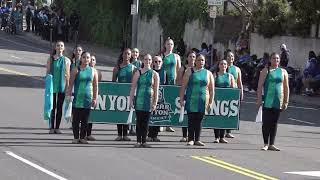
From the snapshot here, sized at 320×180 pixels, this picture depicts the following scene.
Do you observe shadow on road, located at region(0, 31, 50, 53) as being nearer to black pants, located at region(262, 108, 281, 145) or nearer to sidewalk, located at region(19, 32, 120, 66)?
sidewalk, located at region(19, 32, 120, 66)

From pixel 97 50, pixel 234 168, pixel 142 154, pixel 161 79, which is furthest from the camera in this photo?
pixel 97 50

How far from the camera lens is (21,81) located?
2719 cm

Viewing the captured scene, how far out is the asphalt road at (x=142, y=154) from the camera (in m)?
12.2

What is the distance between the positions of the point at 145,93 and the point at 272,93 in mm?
2354

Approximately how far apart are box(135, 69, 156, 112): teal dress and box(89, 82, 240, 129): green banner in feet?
4.60

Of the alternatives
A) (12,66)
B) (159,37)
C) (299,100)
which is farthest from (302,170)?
(159,37)

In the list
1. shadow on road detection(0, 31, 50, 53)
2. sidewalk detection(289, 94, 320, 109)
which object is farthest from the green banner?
shadow on road detection(0, 31, 50, 53)

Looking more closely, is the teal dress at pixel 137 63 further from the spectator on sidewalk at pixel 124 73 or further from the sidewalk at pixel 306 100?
the sidewalk at pixel 306 100

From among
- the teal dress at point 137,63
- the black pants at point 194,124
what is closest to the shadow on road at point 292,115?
the teal dress at point 137,63

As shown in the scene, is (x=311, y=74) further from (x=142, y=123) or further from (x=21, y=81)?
(x=142, y=123)

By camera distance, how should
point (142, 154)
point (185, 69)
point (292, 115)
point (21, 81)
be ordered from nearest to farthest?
point (142, 154) → point (185, 69) → point (292, 115) → point (21, 81)

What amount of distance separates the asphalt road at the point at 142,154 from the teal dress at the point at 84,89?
76 cm

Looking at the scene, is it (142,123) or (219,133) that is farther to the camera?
(219,133)

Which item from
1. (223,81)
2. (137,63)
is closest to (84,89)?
(137,63)
